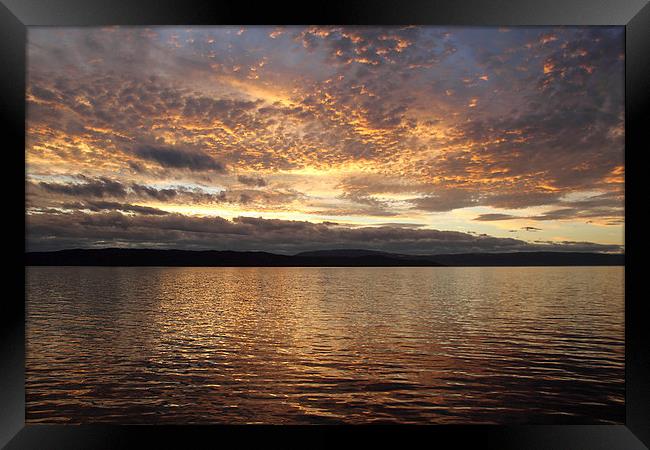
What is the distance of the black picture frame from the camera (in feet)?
11.3

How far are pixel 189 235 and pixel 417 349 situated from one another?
2861 cm

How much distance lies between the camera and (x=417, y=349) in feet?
40.2

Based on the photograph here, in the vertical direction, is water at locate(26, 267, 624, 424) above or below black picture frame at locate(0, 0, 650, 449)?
below
